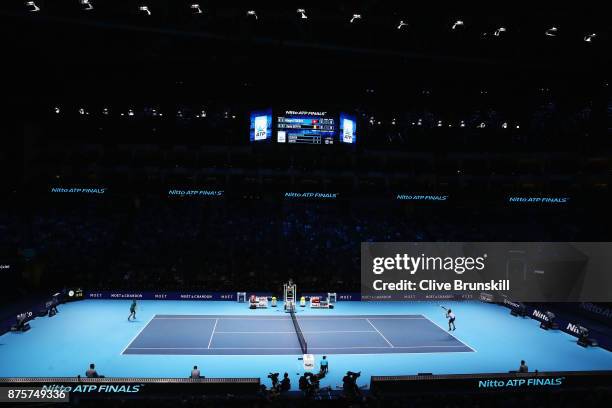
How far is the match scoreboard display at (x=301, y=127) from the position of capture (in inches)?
633

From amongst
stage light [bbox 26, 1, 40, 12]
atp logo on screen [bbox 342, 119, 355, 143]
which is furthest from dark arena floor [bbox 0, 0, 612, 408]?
stage light [bbox 26, 1, 40, 12]

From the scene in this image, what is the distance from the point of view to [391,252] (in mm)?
37562

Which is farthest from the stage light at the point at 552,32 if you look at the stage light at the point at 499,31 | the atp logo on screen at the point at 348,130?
the atp logo on screen at the point at 348,130

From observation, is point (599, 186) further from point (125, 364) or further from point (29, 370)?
point (29, 370)

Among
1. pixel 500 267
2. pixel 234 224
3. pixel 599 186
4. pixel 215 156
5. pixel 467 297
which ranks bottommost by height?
pixel 467 297

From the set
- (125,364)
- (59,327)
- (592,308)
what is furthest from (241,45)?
(592,308)

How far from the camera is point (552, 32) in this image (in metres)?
12.0

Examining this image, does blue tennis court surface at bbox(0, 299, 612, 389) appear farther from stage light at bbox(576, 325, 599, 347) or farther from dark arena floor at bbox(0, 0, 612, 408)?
stage light at bbox(576, 325, 599, 347)

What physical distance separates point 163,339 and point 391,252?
845 inches

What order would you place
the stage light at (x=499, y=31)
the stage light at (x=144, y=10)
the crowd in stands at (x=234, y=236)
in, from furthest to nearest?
the crowd in stands at (x=234, y=236), the stage light at (x=499, y=31), the stage light at (x=144, y=10)

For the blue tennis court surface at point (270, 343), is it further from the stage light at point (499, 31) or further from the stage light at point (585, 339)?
the stage light at point (499, 31)

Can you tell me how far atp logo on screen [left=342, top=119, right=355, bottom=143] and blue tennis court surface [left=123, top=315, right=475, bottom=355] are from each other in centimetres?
983

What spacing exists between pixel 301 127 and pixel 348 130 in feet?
5.84

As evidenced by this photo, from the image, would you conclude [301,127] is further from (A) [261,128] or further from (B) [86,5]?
(B) [86,5]
